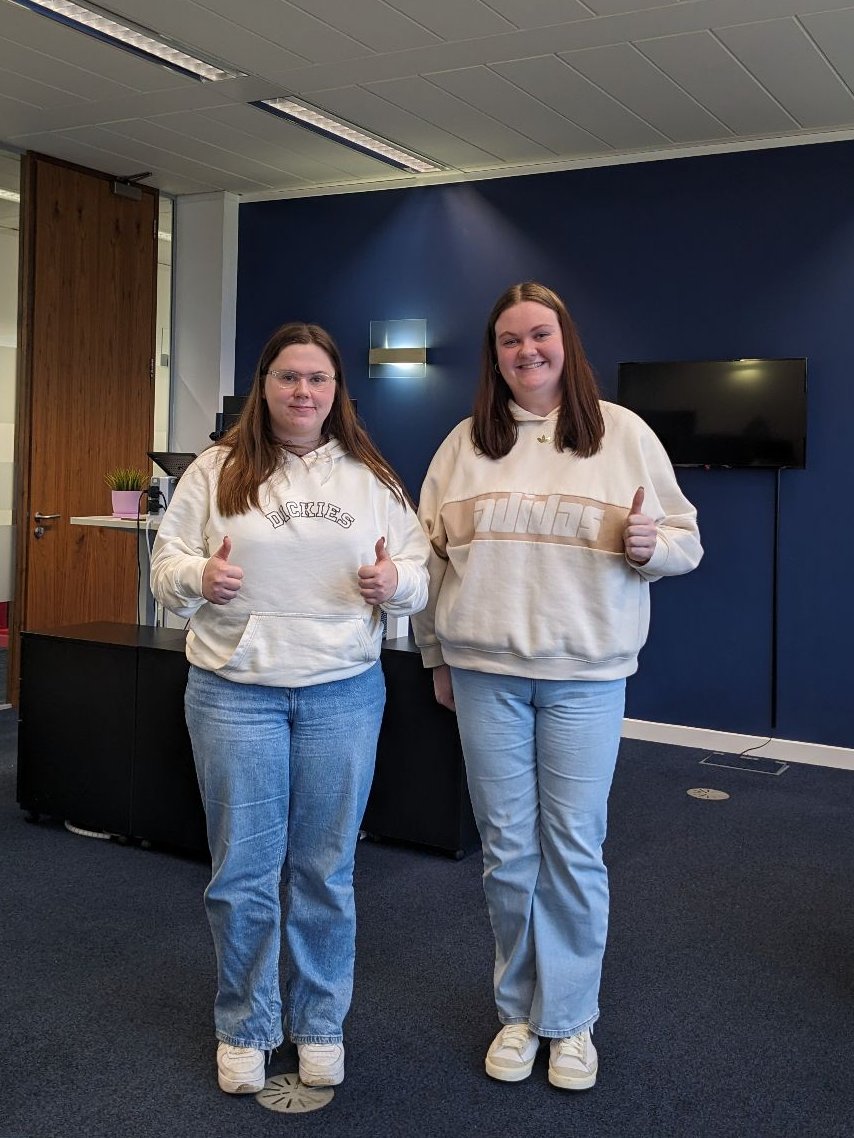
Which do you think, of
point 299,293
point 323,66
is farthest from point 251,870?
point 299,293

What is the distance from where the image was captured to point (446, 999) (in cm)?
266

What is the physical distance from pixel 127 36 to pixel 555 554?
3230 mm

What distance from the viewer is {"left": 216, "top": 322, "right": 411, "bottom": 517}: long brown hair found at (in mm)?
2139

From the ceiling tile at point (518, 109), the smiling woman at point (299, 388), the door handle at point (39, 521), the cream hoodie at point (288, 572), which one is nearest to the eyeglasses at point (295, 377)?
the smiling woman at point (299, 388)

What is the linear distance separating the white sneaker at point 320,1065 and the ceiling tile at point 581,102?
3557 millimetres

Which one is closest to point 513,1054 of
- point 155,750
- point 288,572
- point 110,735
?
point 288,572

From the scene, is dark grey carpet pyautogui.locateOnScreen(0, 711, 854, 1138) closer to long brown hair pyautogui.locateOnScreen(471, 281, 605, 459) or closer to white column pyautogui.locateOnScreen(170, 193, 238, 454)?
long brown hair pyautogui.locateOnScreen(471, 281, 605, 459)

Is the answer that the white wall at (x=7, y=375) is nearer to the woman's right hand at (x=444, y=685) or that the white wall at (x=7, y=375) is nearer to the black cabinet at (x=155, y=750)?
the black cabinet at (x=155, y=750)

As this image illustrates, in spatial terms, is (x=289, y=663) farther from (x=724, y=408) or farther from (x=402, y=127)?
(x=402, y=127)

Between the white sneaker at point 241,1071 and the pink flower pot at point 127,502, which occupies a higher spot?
the pink flower pot at point 127,502

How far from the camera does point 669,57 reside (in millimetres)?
4309

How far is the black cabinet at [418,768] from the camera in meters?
3.57

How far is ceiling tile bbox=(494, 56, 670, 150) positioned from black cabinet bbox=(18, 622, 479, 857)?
7.50ft

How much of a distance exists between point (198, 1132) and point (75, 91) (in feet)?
14.0
